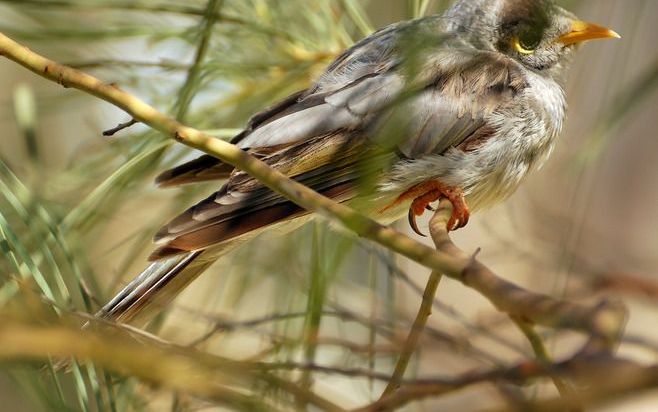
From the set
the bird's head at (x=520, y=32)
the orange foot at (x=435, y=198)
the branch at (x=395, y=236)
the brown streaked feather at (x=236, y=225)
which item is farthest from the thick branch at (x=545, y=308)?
the bird's head at (x=520, y=32)

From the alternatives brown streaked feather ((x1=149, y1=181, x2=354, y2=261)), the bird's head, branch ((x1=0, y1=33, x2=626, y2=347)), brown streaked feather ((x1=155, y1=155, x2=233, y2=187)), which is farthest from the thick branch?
the bird's head

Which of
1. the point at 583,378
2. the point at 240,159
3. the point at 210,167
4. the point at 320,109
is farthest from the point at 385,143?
the point at 583,378

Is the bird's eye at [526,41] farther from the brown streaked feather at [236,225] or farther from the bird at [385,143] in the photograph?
the brown streaked feather at [236,225]

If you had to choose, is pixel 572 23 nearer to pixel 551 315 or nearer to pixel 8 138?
pixel 551 315

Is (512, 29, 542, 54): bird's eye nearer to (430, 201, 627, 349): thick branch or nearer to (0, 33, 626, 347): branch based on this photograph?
(0, 33, 626, 347): branch

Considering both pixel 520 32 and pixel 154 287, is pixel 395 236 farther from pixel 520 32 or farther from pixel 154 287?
pixel 520 32

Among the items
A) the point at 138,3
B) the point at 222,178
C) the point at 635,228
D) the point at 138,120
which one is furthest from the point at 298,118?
the point at 635,228

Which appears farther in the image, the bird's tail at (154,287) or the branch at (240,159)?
the bird's tail at (154,287)

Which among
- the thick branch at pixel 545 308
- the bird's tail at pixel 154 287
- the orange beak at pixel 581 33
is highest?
the orange beak at pixel 581 33
